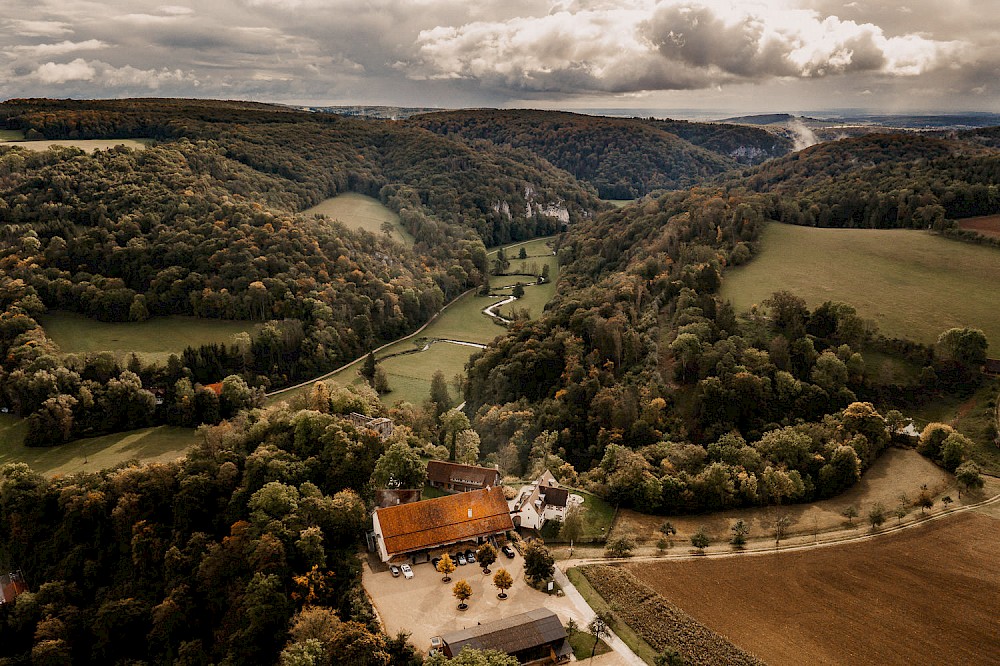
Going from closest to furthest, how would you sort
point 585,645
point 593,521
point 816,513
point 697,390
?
point 585,645, point 593,521, point 816,513, point 697,390

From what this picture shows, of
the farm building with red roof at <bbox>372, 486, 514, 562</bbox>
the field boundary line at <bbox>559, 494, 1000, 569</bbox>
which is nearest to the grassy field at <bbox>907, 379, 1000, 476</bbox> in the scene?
the field boundary line at <bbox>559, 494, 1000, 569</bbox>

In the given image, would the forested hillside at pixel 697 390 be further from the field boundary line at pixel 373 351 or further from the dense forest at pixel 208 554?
the field boundary line at pixel 373 351

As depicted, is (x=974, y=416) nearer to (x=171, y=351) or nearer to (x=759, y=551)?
(x=759, y=551)

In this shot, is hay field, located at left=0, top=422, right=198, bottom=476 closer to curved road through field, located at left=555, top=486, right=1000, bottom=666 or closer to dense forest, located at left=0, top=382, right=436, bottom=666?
dense forest, located at left=0, top=382, right=436, bottom=666

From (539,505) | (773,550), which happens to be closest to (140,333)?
(539,505)

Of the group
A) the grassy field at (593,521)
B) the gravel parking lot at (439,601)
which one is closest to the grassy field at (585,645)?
the gravel parking lot at (439,601)

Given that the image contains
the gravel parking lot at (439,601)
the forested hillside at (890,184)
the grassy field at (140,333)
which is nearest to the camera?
the gravel parking lot at (439,601)

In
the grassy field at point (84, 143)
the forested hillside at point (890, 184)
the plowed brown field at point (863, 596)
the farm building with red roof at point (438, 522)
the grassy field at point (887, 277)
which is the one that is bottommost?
the plowed brown field at point (863, 596)
